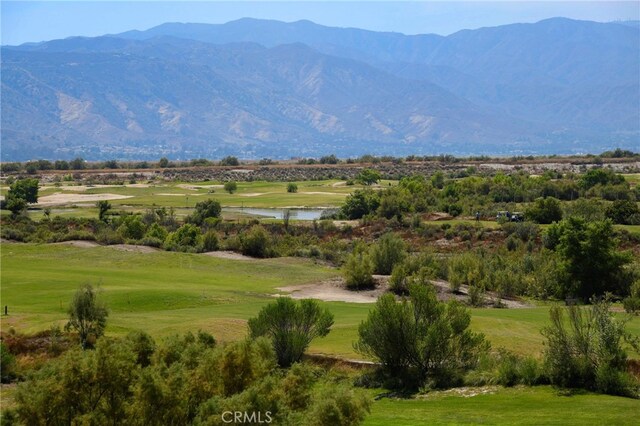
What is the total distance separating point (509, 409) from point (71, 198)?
94103 millimetres

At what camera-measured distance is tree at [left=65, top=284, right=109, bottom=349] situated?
31547mm

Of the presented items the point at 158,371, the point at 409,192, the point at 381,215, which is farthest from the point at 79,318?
the point at 409,192

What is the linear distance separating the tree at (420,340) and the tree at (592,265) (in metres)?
23.0

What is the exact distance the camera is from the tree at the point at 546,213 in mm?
79875

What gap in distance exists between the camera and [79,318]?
31.8 m

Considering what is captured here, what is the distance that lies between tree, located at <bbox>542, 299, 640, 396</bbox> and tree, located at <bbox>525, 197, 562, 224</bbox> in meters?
54.1

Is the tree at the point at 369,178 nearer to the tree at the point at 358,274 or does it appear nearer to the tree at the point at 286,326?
the tree at the point at 358,274

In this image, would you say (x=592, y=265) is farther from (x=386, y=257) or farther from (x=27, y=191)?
(x=27, y=191)

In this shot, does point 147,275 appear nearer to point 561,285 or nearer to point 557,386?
point 561,285

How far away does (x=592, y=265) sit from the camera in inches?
1989

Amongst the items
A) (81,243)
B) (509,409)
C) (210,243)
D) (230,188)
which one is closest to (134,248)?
(81,243)

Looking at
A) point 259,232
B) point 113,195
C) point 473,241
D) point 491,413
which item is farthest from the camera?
point 113,195

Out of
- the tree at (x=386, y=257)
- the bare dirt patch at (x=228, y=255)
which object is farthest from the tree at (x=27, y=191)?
the tree at (x=386, y=257)

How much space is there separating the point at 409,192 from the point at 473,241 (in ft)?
97.9
